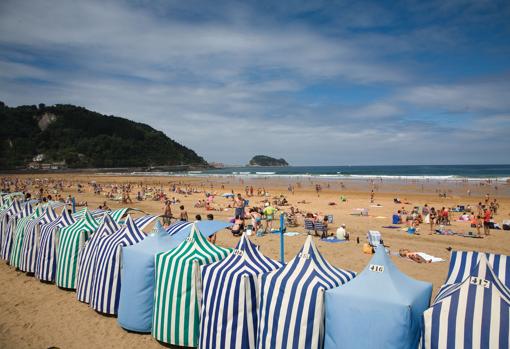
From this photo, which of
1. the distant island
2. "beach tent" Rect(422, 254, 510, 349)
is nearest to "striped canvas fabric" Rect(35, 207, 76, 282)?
"beach tent" Rect(422, 254, 510, 349)

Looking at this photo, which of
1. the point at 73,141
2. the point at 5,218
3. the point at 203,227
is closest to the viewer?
the point at 203,227

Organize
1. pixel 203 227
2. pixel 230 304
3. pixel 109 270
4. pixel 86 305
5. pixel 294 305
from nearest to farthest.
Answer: pixel 294 305 < pixel 230 304 < pixel 109 270 < pixel 86 305 < pixel 203 227

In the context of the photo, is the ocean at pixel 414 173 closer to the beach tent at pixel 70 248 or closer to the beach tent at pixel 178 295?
the beach tent at pixel 70 248

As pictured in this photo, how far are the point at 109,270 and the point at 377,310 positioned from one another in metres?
4.63

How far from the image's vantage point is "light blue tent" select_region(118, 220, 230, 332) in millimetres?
Answer: 5934

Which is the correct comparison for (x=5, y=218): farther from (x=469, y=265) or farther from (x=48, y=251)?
(x=469, y=265)

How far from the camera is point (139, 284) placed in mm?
5949

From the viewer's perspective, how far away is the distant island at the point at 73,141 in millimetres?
97213

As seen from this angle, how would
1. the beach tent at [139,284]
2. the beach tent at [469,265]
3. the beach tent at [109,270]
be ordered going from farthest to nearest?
the beach tent at [109,270], the beach tent at [139,284], the beach tent at [469,265]

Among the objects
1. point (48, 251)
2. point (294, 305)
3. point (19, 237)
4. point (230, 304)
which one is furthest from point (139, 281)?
point (19, 237)

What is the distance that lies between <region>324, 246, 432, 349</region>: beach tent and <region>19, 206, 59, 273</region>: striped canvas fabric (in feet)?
24.6

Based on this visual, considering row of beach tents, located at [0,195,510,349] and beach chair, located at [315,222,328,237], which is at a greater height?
row of beach tents, located at [0,195,510,349]

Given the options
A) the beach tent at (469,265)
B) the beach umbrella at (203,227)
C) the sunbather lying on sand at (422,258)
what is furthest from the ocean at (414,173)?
the beach tent at (469,265)

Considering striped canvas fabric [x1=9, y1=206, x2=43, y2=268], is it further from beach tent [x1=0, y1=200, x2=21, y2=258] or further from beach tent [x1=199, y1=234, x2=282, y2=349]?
beach tent [x1=199, y1=234, x2=282, y2=349]
